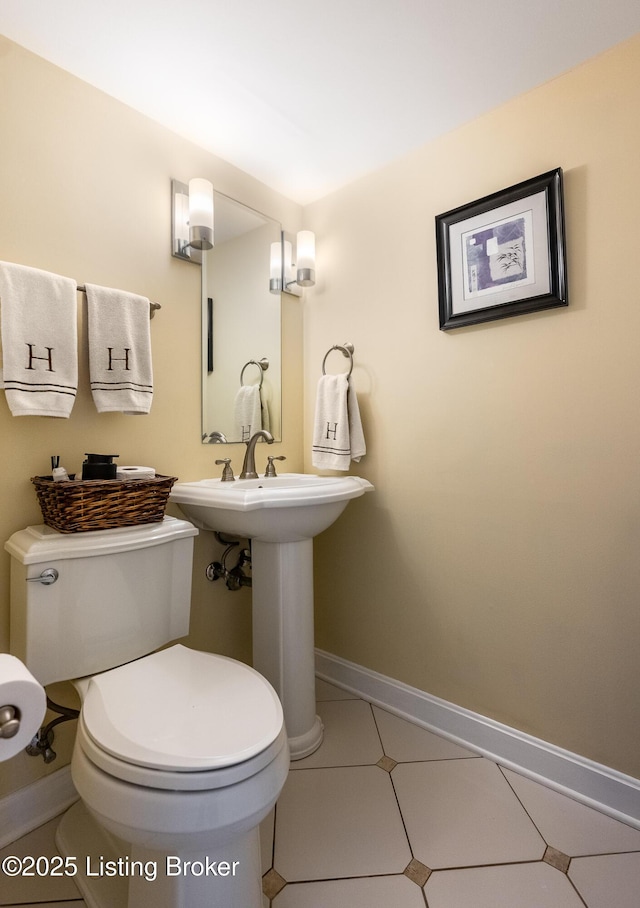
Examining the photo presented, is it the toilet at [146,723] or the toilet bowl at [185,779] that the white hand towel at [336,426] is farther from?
the toilet bowl at [185,779]

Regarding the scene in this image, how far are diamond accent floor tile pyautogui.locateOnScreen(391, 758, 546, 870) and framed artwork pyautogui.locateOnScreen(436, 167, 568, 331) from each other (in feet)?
4.64

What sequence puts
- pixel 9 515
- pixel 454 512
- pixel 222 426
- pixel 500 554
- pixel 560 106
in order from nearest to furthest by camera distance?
pixel 9 515
pixel 560 106
pixel 500 554
pixel 454 512
pixel 222 426

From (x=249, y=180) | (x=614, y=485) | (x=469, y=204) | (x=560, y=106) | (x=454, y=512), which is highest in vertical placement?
(x=249, y=180)

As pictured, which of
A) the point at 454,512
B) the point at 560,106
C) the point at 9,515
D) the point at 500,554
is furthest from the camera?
the point at 454,512

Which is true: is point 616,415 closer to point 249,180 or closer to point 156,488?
point 156,488

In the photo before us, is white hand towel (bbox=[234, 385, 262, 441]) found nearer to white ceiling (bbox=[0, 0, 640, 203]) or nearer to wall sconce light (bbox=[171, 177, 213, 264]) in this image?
wall sconce light (bbox=[171, 177, 213, 264])

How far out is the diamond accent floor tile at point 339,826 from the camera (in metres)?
1.11

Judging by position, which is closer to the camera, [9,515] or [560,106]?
[9,515]

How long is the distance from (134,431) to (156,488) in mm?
303

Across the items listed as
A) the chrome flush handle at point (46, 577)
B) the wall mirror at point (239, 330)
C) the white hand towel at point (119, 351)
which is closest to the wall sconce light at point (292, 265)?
the wall mirror at point (239, 330)

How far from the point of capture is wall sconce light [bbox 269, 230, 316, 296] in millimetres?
1885

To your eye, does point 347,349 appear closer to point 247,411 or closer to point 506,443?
point 247,411

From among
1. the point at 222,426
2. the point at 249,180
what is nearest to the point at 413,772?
the point at 222,426

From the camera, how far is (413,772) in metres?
1.42
